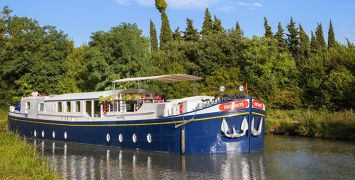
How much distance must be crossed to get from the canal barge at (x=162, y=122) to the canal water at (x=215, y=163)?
1.97ft

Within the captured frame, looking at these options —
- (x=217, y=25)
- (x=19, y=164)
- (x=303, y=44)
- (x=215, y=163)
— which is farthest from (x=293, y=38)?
(x=19, y=164)

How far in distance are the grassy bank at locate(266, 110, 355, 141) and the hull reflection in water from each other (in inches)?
366

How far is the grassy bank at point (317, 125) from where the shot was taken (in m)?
31.4

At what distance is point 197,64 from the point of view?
172 ft

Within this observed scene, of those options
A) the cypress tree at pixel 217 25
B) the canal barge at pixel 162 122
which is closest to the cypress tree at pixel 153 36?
the cypress tree at pixel 217 25

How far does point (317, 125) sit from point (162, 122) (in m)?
13.8

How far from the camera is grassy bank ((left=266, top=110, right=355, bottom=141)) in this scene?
31394 millimetres

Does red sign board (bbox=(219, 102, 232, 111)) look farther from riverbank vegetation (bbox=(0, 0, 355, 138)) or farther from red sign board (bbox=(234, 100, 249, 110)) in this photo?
riverbank vegetation (bbox=(0, 0, 355, 138))

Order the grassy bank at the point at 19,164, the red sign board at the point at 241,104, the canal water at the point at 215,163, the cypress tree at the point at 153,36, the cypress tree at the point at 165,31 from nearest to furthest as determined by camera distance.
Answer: the grassy bank at the point at 19,164 < the canal water at the point at 215,163 < the red sign board at the point at 241,104 < the cypress tree at the point at 165,31 < the cypress tree at the point at 153,36

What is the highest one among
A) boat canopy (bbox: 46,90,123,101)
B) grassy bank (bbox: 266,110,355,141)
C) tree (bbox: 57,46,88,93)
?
tree (bbox: 57,46,88,93)

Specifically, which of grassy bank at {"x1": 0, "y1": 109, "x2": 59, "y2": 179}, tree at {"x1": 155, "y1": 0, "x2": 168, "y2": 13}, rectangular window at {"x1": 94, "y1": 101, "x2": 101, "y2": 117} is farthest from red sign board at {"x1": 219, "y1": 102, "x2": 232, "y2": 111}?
tree at {"x1": 155, "y1": 0, "x2": 168, "y2": 13}

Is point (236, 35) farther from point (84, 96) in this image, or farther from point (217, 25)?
point (84, 96)

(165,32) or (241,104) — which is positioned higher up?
(165,32)

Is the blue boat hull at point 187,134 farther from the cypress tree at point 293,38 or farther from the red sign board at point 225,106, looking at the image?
the cypress tree at point 293,38
